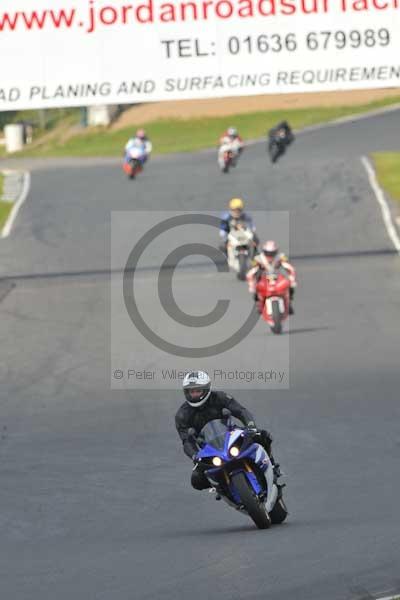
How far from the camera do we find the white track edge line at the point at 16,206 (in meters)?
38.0

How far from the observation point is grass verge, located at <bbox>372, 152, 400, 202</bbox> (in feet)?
136

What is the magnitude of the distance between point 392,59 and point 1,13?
646 cm

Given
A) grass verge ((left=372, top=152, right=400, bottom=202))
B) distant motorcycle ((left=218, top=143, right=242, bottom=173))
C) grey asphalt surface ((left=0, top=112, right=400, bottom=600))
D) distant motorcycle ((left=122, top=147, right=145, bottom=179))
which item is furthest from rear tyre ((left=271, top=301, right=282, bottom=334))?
distant motorcycle ((left=218, top=143, right=242, bottom=173))

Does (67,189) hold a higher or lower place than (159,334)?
higher

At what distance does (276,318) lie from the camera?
23.6 meters

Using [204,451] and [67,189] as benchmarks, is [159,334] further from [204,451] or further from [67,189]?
[67,189]

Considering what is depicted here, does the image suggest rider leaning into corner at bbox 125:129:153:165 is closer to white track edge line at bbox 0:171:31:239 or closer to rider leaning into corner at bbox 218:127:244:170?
rider leaning into corner at bbox 218:127:244:170

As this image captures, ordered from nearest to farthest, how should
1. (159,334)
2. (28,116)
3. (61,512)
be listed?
(61,512) < (159,334) < (28,116)

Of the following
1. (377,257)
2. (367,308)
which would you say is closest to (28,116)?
(377,257)

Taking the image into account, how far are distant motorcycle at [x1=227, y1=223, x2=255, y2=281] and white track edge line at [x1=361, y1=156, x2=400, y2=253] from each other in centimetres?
533

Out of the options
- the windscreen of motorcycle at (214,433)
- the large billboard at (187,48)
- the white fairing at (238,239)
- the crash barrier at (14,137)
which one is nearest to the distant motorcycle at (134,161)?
the white fairing at (238,239)

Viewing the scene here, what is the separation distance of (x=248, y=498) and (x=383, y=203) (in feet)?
94.0

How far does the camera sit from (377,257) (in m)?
32.3

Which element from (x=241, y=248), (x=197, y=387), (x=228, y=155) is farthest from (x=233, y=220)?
(x=197, y=387)
